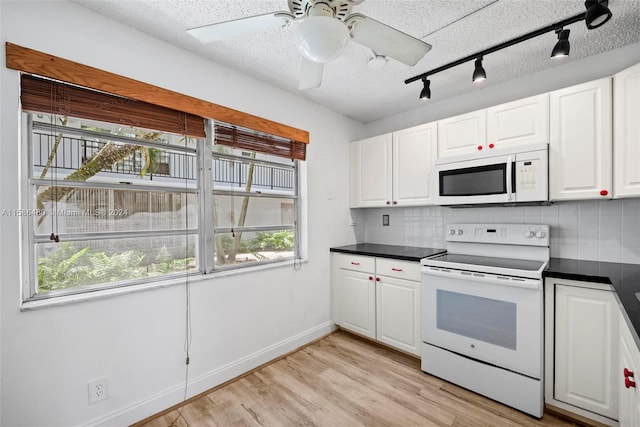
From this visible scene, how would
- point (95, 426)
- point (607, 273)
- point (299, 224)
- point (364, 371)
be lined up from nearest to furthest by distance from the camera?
point (95, 426) → point (607, 273) → point (364, 371) → point (299, 224)

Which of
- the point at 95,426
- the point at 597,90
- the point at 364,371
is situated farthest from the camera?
the point at 364,371

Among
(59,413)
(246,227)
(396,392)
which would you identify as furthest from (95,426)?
(396,392)

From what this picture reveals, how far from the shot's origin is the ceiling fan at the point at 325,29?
1070 millimetres

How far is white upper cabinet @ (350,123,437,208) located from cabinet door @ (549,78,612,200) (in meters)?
0.90

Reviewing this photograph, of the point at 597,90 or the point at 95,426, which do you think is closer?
→ the point at 95,426

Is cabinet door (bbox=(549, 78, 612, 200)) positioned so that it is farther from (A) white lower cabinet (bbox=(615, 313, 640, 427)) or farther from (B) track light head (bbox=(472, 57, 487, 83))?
(A) white lower cabinet (bbox=(615, 313, 640, 427))

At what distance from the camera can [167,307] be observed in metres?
1.89

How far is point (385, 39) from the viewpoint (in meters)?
1.28

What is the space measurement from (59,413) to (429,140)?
327cm

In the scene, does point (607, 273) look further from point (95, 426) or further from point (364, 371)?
point (95, 426)

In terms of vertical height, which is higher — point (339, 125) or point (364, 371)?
point (339, 125)

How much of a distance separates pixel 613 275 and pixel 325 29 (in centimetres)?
217

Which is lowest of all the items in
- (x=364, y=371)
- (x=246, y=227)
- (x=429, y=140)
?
(x=364, y=371)

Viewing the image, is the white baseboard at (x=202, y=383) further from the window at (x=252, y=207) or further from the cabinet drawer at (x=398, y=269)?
the cabinet drawer at (x=398, y=269)
